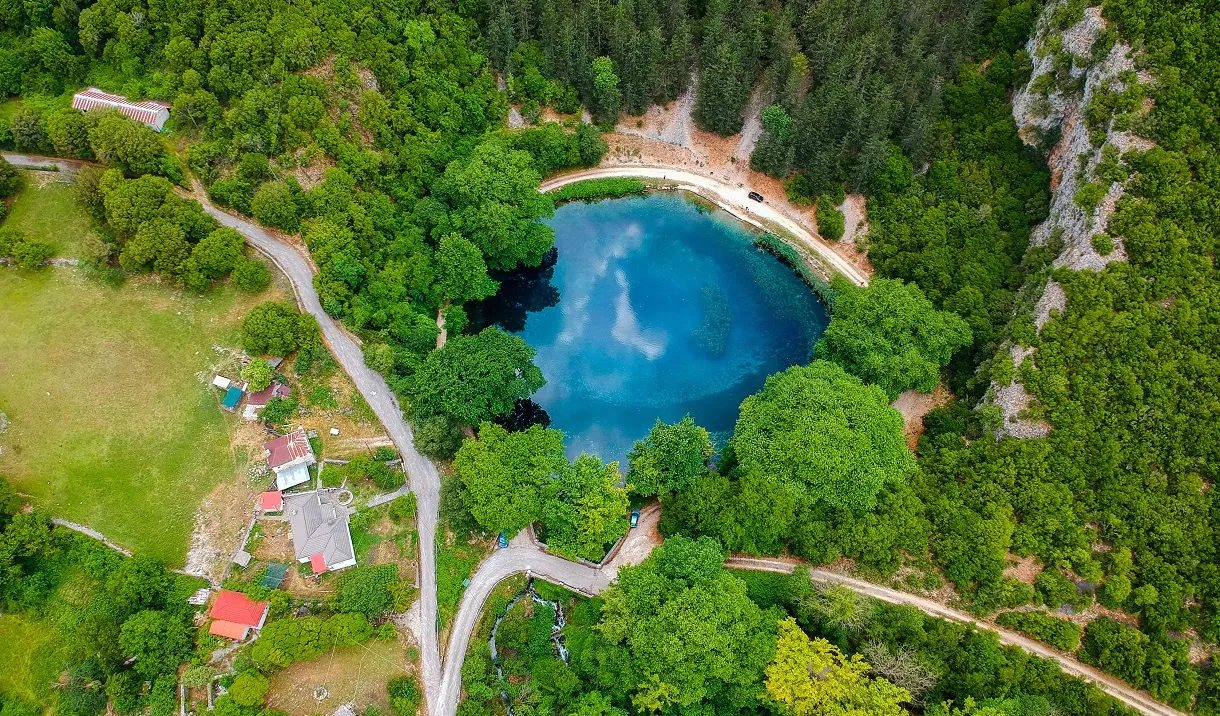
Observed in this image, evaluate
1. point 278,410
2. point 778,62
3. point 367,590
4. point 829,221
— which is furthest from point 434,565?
point 778,62

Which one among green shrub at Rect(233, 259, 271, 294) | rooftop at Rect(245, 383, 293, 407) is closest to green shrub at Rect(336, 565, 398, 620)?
rooftop at Rect(245, 383, 293, 407)

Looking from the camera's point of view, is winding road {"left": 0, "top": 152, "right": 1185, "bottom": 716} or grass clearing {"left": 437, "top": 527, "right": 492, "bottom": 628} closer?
winding road {"left": 0, "top": 152, "right": 1185, "bottom": 716}

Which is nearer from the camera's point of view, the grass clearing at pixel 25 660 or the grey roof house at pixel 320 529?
the grass clearing at pixel 25 660

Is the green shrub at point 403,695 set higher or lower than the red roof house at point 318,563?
lower

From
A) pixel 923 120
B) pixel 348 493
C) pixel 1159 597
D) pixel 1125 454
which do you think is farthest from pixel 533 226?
pixel 1159 597

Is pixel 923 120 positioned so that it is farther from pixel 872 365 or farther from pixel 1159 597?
pixel 1159 597

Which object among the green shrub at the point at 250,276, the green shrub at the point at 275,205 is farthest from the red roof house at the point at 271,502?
the green shrub at the point at 275,205

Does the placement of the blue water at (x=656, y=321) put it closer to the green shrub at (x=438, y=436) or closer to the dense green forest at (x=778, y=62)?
the green shrub at (x=438, y=436)

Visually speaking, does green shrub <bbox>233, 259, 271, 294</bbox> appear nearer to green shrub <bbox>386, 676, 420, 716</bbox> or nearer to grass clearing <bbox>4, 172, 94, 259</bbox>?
grass clearing <bbox>4, 172, 94, 259</bbox>
